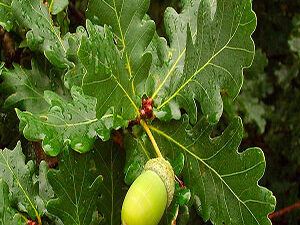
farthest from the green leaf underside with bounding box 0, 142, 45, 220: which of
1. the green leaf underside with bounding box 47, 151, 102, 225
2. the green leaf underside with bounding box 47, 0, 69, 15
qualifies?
the green leaf underside with bounding box 47, 0, 69, 15

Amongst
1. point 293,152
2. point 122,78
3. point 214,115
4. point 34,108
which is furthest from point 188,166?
point 293,152

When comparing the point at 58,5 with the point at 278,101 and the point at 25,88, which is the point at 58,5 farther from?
the point at 278,101

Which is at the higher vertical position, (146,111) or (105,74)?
(105,74)

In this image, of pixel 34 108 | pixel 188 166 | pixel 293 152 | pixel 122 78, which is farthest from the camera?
pixel 293 152

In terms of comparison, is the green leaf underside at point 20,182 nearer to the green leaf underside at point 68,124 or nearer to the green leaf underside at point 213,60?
the green leaf underside at point 68,124

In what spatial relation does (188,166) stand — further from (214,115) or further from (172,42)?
(172,42)

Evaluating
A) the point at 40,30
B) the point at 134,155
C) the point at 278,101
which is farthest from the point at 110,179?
the point at 278,101
